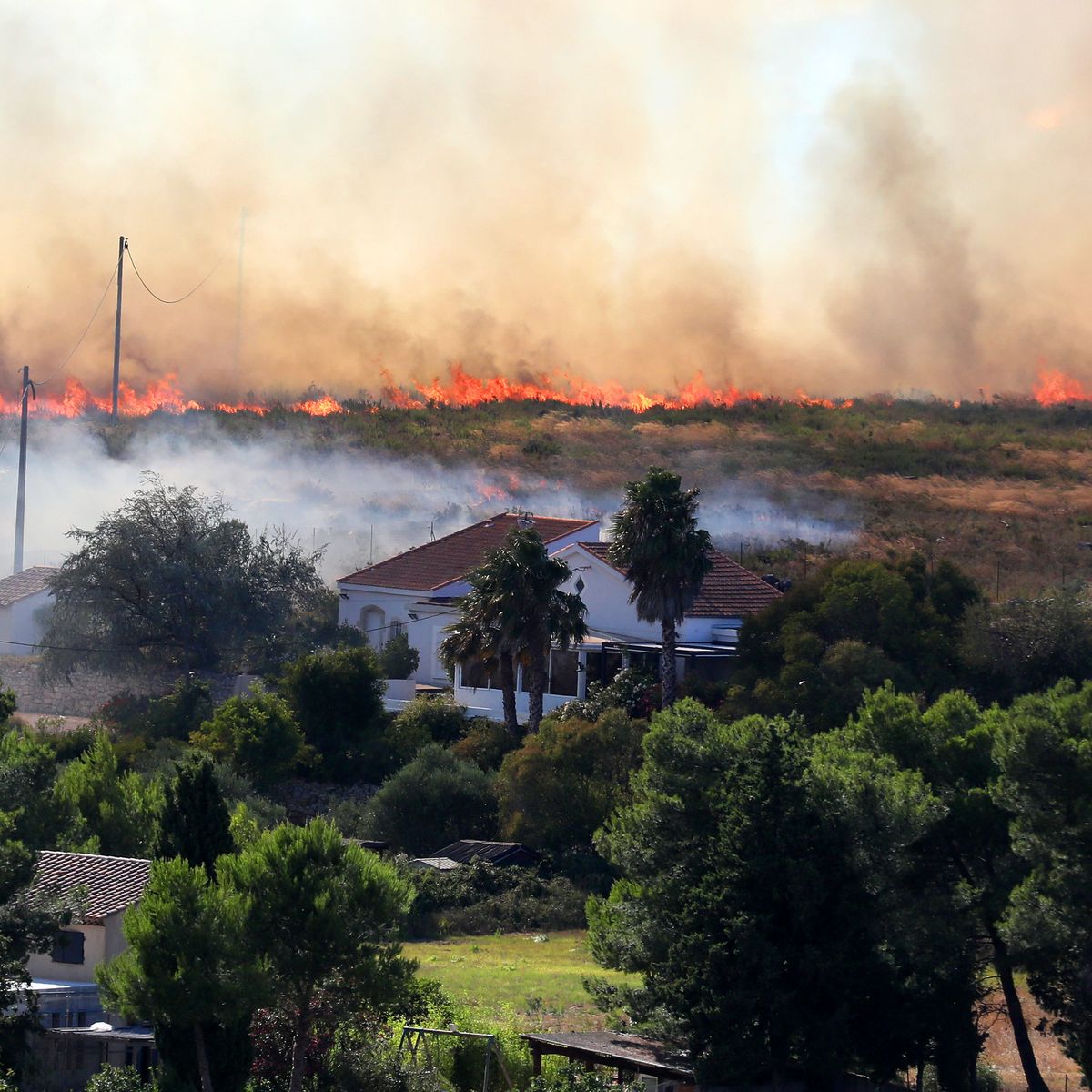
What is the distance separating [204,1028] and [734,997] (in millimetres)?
7495

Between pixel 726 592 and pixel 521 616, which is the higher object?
pixel 726 592

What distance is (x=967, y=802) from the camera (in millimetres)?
28594

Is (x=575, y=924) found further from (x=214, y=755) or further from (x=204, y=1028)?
(x=204, y=1028)

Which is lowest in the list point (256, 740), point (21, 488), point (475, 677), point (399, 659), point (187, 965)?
point (187, 965)

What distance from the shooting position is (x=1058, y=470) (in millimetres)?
89750

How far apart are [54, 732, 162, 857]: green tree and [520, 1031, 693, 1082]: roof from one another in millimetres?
9858

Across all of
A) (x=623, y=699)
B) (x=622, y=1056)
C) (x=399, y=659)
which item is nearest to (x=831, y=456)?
(x=399, y=659)

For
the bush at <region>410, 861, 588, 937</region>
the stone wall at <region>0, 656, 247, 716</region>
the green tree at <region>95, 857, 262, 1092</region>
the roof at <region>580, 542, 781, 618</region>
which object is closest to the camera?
the green tree at <region>95, 857, 262, 1092</region>

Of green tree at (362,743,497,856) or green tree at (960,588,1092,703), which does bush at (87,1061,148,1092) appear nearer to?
green tree at (362,743,497,856)

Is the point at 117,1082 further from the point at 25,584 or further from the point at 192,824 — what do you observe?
the point at 25,584

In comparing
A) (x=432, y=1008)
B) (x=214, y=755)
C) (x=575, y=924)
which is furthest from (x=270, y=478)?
(x=432, y=1008)

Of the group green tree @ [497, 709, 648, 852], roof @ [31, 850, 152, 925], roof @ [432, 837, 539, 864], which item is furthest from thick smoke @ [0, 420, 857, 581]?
roof @ [31, 850, 152, 925]

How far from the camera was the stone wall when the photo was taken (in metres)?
54.5

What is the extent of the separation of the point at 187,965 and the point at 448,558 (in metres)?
36.9
